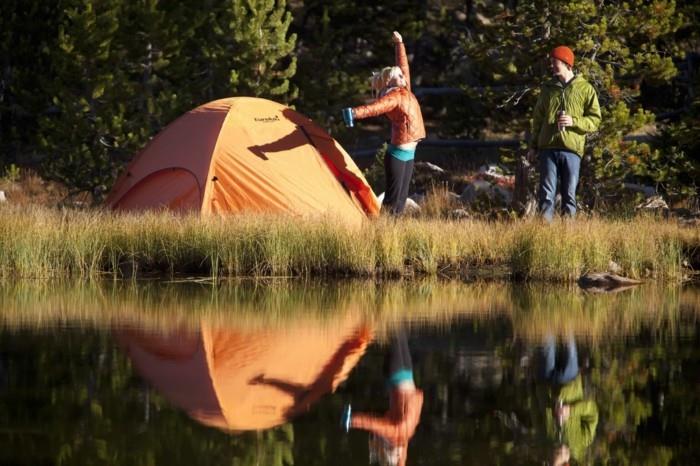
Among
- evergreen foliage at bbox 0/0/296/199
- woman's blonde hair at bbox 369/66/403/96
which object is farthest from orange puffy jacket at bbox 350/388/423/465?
evergreen foliage at bbox 0/0/296/199

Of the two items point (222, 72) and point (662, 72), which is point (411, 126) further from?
point (222, 72)

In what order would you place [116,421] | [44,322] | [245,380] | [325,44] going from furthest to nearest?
[325,44]
[44,322]
[245,380]
[116,421]

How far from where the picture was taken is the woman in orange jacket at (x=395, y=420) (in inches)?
230

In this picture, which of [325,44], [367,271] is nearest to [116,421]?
[367,271]

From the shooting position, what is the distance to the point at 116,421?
6.45 meters

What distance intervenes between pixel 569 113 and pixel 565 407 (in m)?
8.43

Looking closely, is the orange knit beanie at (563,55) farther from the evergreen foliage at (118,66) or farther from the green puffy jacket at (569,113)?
the evergreen foliage at (118,66)

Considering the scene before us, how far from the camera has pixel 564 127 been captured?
14.9 metres

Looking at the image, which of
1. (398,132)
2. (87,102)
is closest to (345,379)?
(398,132)

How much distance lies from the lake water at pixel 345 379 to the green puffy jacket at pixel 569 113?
10.2 feet

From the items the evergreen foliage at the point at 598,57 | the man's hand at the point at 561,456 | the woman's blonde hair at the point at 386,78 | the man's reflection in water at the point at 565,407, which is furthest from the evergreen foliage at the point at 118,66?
the man's hand at the point at 561,456

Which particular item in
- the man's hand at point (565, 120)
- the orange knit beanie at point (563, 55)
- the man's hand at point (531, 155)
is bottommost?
the man's hand at point (531, 155)

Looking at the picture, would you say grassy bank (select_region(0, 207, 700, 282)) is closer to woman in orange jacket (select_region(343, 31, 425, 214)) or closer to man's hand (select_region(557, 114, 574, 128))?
man's hand (select_region(557, 114, 574, 128))

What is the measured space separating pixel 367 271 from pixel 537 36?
6.48m
